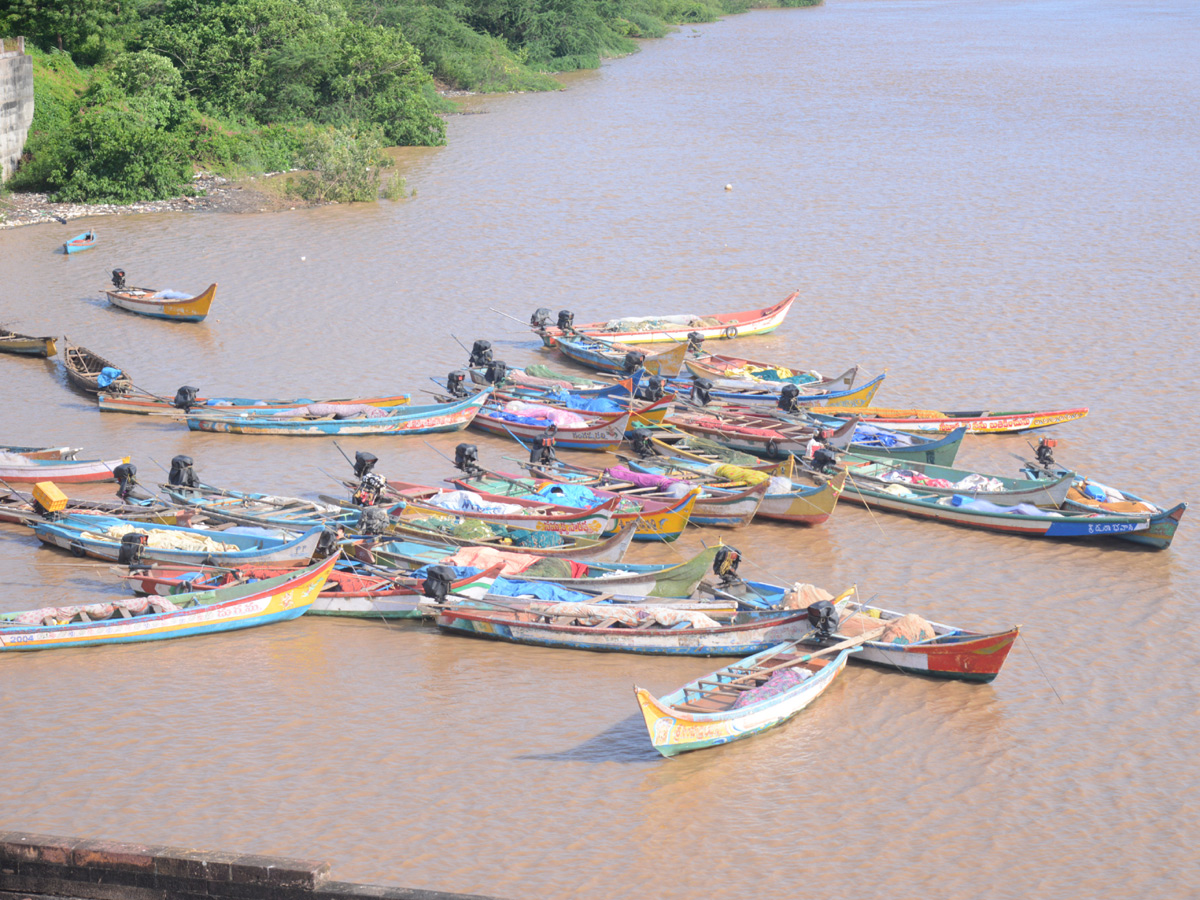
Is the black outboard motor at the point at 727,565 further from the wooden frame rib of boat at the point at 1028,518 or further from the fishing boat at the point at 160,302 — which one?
the fishing boat at the point at 160,302

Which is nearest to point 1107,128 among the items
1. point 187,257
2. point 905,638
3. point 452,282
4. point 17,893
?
point 452,282

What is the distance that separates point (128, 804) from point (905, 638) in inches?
285

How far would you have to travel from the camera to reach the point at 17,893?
26.6 ft

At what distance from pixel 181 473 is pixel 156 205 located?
713 inches

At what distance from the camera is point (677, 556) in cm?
1543

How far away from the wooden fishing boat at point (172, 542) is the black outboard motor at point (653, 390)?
6.12 metres

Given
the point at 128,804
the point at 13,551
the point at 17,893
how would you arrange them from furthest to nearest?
the point at 13,551 < the point at 128,804 < the point at 17,893

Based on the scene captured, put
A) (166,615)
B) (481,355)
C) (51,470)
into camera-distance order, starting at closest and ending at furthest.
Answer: (166,615)
(51,470)
(481,355)

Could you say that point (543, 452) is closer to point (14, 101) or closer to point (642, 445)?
Answer: point (642, 445)

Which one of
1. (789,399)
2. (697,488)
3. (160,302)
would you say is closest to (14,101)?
(160,302)

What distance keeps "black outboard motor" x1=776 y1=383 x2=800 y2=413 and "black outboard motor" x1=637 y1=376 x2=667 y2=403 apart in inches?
70.9

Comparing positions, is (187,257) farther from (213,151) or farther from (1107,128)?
(1107,128)

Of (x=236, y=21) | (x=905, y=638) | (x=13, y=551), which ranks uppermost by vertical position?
(x=236, y=21)

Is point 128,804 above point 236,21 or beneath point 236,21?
beneath
